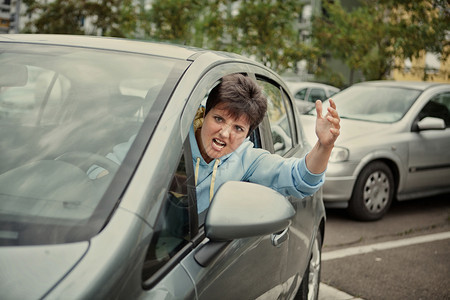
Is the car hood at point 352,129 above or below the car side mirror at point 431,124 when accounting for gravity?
below

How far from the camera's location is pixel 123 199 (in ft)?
5.13

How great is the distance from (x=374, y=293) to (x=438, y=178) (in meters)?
3.44

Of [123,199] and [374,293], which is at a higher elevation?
[123,199]

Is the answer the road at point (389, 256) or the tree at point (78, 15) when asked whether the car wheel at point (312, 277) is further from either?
the tree at point (78, 15)

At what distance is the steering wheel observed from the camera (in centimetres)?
183

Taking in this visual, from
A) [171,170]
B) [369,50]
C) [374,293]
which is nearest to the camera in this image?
[171,170]

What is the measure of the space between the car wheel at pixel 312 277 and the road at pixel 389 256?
27.7 inches

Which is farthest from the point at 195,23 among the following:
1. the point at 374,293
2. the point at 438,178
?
the point at 374,293

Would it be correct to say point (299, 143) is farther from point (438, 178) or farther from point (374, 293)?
point (438, 178)

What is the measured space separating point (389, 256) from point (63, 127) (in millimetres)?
4244

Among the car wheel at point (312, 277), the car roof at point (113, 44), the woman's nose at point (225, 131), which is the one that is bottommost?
the car wheel at point (312, 277)

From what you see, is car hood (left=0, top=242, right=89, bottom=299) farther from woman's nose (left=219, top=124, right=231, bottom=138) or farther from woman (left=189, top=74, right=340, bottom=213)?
woman's nose (left=219, top=124, right=231, bottom=138)

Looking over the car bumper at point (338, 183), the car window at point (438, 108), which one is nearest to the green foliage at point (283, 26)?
the car window at point (438, 108)

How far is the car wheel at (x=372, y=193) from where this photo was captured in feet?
21.7
